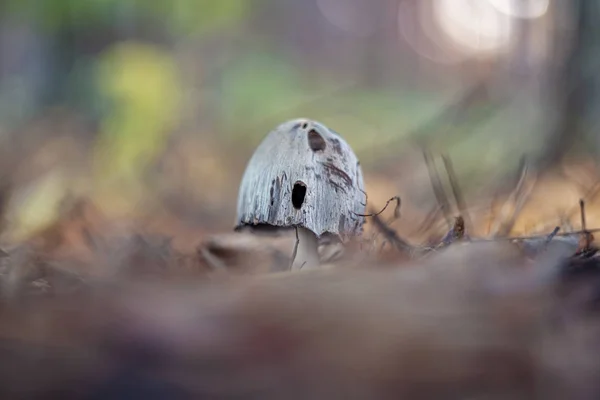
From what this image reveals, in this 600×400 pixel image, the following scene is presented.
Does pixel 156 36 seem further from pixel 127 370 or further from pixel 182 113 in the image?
pixel 127 370

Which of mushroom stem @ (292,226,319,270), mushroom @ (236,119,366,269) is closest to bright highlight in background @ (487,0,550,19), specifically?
mushroom @ (236,119,366,269)

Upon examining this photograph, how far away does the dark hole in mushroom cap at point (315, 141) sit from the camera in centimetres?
86

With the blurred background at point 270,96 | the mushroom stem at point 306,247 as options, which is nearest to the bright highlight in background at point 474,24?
the blurred background at point 270,96

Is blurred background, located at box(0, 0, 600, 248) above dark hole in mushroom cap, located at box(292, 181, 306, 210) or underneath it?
above

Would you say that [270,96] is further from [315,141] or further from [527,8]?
[527,8]

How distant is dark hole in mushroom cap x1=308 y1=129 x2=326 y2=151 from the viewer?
2.83 feet

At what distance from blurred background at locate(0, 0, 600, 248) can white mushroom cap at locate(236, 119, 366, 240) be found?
0.18 m

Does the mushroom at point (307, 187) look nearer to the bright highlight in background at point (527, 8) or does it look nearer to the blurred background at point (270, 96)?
the blurred background at point (270, 96)

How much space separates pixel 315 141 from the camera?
870 mm

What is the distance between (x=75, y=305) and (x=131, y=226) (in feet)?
3.00

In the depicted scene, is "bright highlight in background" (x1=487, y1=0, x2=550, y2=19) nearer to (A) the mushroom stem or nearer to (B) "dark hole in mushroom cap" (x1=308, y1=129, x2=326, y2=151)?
(B) "dark hole in mushroom cap" (x1=308, y1=129, x2=326, y2=151)

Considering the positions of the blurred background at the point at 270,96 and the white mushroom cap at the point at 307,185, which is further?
the white mushroom cap at the point at 307,185

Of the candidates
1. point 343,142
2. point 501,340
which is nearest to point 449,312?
point 501,340

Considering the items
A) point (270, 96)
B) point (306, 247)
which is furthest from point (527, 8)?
point (270, 96)
